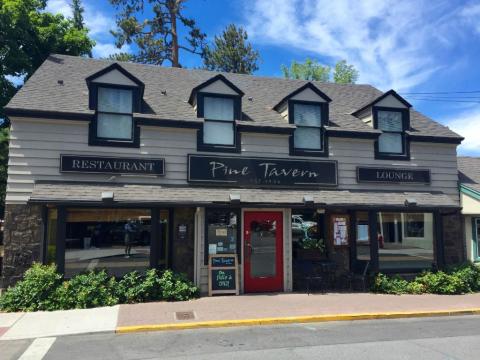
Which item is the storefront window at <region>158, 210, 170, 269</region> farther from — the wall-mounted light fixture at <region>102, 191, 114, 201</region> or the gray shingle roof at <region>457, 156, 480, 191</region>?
the gray shingle roof at <region>457, 156, 480, 191</region>

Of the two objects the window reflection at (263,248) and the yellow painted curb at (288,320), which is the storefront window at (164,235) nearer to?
the window reflection at (263,248)

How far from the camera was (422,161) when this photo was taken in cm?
1408

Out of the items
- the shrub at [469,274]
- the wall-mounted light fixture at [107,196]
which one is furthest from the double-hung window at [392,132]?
the wall-mounted light fixture at [107,196]

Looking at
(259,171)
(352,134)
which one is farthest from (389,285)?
(259,171)

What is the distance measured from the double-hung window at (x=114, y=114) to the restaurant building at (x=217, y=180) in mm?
38

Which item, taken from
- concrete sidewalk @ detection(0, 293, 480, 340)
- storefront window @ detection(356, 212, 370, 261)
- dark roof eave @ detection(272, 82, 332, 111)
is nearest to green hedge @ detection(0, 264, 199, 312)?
concrete sidewalk @ detection(0, 293, 480, 340)

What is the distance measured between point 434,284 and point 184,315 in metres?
7.44

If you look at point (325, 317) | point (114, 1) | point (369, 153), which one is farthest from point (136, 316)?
point (114, 1)

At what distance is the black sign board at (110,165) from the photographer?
36.3 ft

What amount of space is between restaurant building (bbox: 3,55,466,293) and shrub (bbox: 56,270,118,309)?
0.58 m

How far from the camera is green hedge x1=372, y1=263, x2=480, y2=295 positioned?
12.0 meters

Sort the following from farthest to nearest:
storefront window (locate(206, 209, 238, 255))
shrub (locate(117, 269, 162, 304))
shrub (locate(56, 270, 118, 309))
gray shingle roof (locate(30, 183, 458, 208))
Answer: storefront window (locate(206, 209, 238, 255)), gray shingle roof (locate(30, 183, 458, 208)), shrub (locate(117, 269, 162, 304)), shrub (locate(56, 270, 118, 309))

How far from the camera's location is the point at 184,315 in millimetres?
9188

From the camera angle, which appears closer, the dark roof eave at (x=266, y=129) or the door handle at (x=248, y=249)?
the door handle at (x=248, y=249)
